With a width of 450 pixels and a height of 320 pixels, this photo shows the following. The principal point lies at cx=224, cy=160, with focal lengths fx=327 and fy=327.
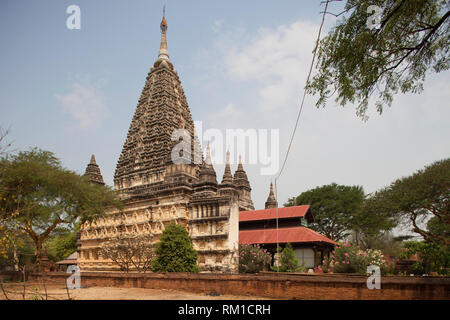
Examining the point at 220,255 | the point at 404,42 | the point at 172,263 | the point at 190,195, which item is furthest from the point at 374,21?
the point at 190,195

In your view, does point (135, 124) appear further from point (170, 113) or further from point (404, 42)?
point (404, 42)

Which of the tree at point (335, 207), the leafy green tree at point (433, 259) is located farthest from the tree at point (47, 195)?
the tree at point (335, 207)

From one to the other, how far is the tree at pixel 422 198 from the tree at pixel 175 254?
2149cm

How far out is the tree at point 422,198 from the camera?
29828 mm

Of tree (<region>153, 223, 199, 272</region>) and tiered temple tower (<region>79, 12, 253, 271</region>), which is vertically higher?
tiered temple tower (<region>79, 12, 253, 271</region>)

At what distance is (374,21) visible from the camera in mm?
7938

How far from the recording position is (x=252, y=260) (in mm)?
23953

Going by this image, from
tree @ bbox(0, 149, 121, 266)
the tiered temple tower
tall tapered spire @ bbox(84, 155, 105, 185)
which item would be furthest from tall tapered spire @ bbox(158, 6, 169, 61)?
tree @ bbox(0, 149, 121, 266)

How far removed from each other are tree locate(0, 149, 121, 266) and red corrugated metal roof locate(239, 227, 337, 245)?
13440 mm

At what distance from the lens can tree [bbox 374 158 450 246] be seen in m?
29.8

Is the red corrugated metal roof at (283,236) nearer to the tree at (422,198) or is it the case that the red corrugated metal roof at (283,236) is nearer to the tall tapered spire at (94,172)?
the tree at (422,198)

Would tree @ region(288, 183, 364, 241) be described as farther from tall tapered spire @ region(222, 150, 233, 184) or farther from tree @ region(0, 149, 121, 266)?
tree @ region(0, 149, 121, 266)

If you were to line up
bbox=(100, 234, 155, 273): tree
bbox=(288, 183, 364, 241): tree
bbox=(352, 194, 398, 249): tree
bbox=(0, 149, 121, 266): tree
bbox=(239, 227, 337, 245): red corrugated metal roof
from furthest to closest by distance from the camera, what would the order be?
bbox=(288, 183, 364, 241): tree → bbox=(352, 194, 398, 249): tree → bbox=(239, 227, 337, 245): red corrugated metal roof → bbox=(100, 234, 155, 273): tree → bbox=(0, 149, 121, 266): tree

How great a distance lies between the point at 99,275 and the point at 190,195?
11.4 m
